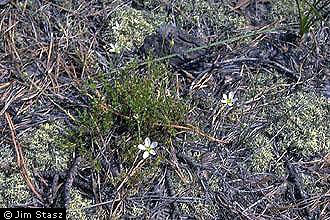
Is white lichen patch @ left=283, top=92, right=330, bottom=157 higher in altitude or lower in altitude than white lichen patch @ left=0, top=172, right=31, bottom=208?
higher

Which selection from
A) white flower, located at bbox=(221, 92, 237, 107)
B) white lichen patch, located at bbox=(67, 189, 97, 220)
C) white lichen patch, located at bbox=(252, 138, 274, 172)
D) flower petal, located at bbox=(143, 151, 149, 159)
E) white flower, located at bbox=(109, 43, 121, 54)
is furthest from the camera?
white flower, located at bbox=(109, 43, 121, 54)

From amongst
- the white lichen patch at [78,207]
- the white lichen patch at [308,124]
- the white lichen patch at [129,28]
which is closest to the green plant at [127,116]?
the white lichen patch at [78,207]

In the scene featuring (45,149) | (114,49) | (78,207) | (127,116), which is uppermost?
(114,49)

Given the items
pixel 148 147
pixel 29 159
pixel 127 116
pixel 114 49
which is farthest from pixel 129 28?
pixel 29 159

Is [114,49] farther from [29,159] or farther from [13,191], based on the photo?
[13,191]

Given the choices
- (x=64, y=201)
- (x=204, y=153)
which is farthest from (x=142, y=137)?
(x=64, y=201)

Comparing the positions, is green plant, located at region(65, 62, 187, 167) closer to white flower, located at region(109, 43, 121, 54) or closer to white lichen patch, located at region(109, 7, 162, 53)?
white flower, located at region(109, 43, 121, 54)

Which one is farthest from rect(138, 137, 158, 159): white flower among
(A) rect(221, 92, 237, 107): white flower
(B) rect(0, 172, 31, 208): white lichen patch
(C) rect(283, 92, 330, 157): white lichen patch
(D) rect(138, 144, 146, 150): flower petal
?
(C) rect(283, 92, 330, 157): white lichen patch

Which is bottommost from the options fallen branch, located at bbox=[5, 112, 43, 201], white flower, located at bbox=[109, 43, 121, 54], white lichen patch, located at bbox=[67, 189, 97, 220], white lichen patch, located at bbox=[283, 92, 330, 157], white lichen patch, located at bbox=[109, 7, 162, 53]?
white lichen patch, located at bbox=[67, 189, 97, 220]

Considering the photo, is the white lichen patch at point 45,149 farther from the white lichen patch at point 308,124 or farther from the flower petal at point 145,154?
the white lichen patch at point 308,124

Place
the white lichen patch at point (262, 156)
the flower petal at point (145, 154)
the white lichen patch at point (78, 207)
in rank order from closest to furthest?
1. the white lichen patch at point (78, 207)
2. the flower petal at point (145, 154)
3. the white lichen patch at point (262, 156)

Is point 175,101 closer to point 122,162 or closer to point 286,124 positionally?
→ point 122,162
